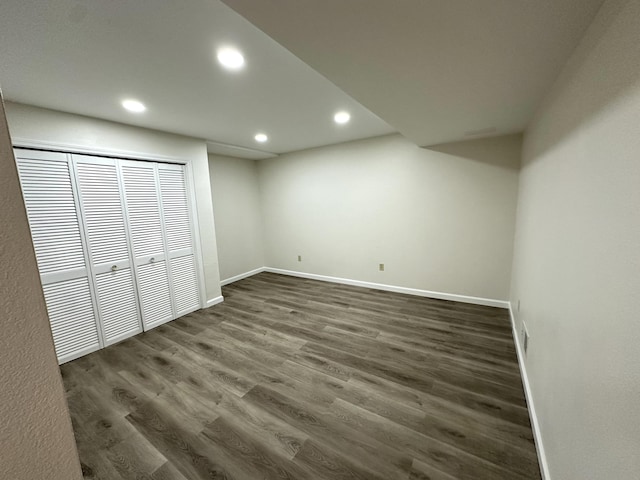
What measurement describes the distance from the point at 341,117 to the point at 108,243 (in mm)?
2860

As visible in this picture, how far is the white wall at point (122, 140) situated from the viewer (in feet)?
7.11

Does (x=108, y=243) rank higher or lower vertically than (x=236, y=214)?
lower

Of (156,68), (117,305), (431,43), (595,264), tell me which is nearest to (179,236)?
(117,305)

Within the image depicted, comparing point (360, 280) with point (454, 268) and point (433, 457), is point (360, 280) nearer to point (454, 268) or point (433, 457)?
point (454, 268)

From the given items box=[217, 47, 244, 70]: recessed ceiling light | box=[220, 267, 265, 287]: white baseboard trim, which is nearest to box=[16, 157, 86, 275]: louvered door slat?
box=[217, 47, 244, 70]: recessed ceiling light

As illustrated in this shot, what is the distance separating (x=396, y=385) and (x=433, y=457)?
57 centimetres

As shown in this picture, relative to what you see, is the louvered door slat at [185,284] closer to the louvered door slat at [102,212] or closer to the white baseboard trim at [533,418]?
the louvered door slat at [102,212]

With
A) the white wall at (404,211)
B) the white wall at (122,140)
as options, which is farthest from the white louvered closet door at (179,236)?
the white wall at (404,211)

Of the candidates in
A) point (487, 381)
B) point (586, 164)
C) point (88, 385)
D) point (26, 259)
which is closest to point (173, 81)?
point (26, 259)

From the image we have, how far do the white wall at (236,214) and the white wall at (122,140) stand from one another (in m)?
0.94

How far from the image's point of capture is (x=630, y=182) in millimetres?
714

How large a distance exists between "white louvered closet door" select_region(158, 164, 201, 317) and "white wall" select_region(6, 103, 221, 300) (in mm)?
155

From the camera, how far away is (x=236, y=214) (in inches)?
194

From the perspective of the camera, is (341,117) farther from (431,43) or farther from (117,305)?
(117,305)
